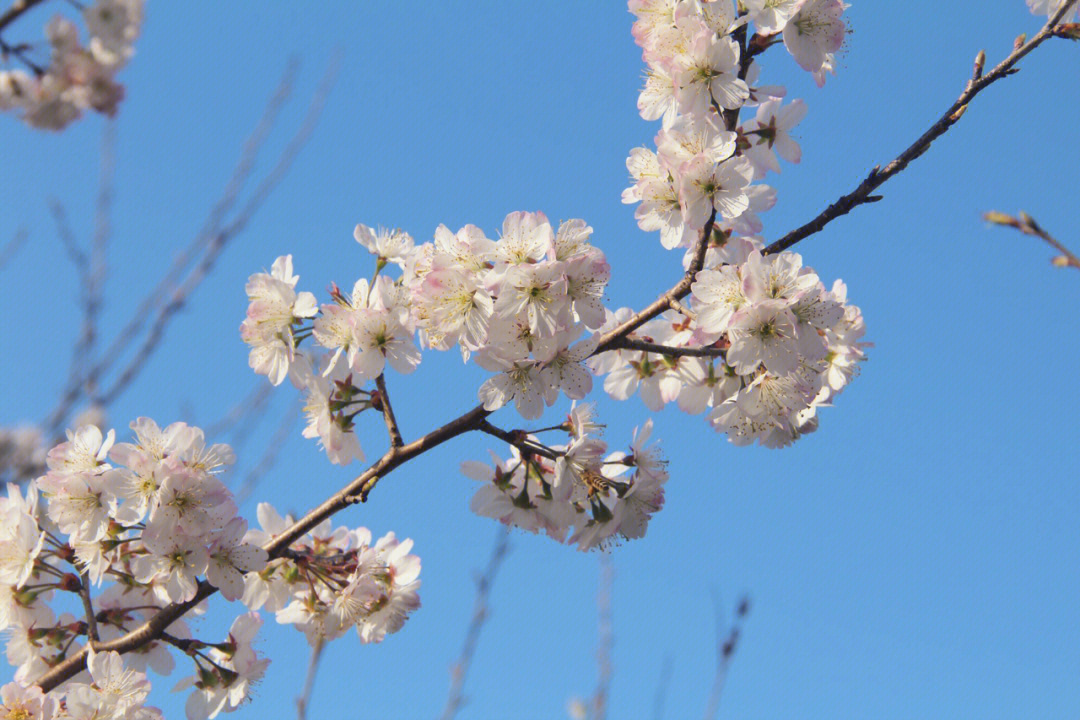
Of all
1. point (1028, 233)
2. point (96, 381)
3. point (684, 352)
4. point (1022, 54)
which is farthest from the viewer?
point (96, 381)

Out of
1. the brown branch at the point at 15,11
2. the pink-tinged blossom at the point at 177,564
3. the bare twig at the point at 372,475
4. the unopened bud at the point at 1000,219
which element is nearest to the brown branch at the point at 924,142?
the bare twig at the point at 372,475

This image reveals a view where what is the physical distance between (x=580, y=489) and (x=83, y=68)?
5.53 metres

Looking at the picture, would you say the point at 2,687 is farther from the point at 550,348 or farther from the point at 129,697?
the point at 550,348

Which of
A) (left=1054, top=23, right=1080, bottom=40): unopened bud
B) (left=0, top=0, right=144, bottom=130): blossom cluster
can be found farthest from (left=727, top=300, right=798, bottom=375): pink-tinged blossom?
(left=0, top=0, right=144, bottom=130): blossom cluster

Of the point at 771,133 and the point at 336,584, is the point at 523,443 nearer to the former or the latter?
the point at 336,584

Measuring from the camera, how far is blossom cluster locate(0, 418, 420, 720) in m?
2.23

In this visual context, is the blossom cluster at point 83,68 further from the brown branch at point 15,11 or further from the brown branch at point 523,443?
the brown branch at point 523,443

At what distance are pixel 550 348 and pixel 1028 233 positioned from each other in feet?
3.22

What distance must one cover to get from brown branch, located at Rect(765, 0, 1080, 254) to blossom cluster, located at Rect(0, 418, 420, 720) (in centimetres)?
147

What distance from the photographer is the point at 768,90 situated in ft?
8.11

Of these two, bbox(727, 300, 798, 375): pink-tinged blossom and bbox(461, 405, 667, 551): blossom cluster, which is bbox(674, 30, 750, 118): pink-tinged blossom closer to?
bbox(727, 300, 798, 375): pink-tinged blossom

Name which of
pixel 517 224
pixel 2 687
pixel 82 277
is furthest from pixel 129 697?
pixel 82 277

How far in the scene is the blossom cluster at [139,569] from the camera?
7.32 feet

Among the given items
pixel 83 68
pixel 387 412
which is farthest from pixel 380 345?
pixel 83 68
